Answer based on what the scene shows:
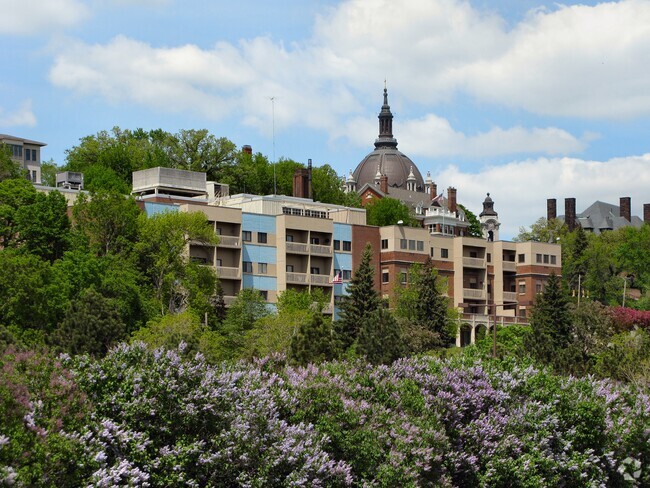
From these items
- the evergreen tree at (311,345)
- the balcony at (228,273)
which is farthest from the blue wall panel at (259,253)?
the evergreen tree at (311,345)

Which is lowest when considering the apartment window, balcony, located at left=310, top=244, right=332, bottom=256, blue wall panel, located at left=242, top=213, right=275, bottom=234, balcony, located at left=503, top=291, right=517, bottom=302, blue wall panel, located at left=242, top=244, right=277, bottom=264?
balcony, located at left=503, top=291, right=517, bottom=302

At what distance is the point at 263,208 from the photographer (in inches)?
3829

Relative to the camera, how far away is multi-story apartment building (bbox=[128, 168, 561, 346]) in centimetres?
9219

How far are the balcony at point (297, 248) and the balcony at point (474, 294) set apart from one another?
759 inches

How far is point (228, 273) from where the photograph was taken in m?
90.8

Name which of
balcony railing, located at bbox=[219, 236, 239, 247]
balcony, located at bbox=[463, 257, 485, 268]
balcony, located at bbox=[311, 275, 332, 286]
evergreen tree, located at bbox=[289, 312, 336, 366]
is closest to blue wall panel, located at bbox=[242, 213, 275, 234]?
balcony railing, located at bbox=[219, 236, 239, 247]

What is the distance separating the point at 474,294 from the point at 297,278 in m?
21.3

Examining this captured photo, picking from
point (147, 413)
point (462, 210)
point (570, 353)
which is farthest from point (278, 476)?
point (462, 210)

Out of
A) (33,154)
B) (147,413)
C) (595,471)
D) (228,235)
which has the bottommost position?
(595,471)

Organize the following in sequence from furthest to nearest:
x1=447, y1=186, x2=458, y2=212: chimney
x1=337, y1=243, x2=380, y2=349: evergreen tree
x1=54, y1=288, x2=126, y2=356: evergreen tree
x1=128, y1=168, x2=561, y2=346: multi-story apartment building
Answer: x1=447, y1=186, x2=458, y2=212: chimney
x1=128, y1=168, x2=561, y2=346: multi-story apartment building
x1=337, y1=243, x2=380, y2=349: evergreen tree
x1=54, y1=288, x2=126, y2=356: evergreen tree

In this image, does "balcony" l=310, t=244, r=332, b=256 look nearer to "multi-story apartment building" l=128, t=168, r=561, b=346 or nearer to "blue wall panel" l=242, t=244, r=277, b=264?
"multi-story apartment building" l=128, t=168, r=561, b=346

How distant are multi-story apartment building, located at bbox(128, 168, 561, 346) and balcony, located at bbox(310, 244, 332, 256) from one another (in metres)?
0.08

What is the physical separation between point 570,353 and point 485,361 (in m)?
26.8

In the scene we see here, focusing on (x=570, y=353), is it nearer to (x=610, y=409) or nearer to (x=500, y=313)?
(x=610, y=409)
